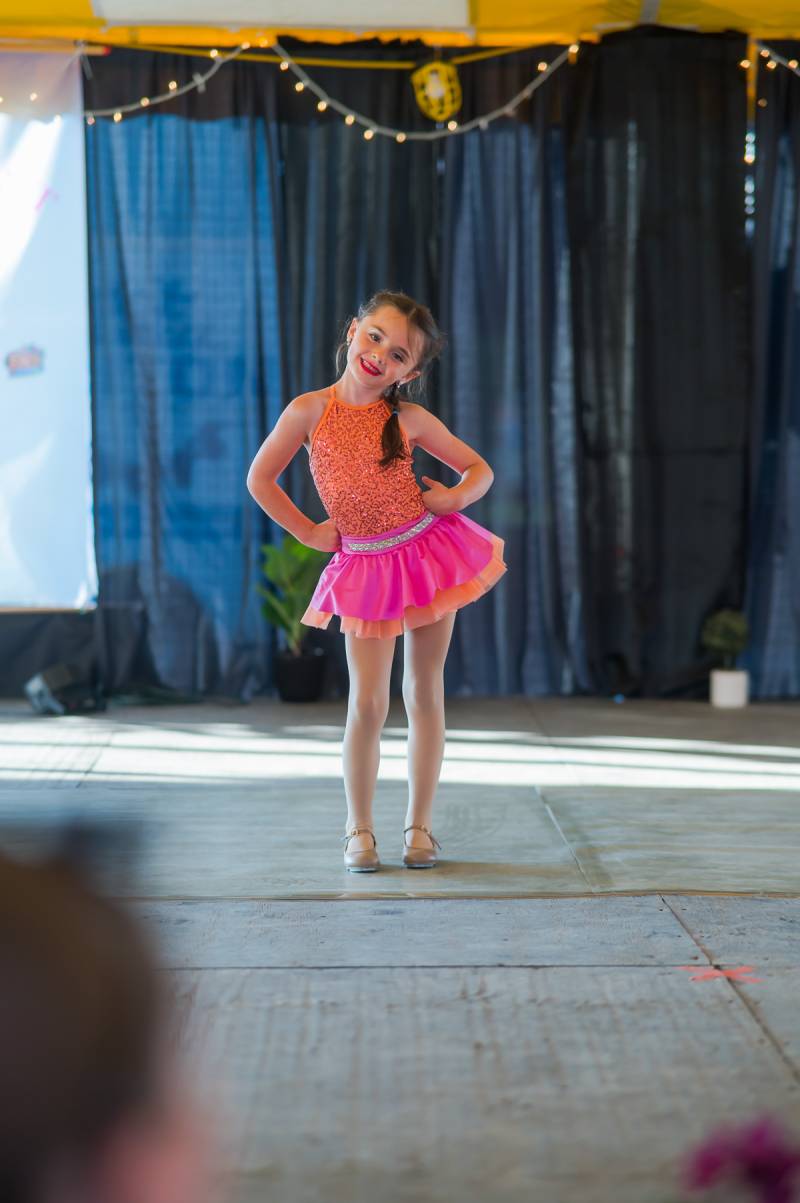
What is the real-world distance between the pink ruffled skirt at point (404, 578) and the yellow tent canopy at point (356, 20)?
3.22 m

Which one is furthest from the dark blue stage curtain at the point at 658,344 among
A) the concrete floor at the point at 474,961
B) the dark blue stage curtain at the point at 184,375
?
the concrete floor at the point at 474,961

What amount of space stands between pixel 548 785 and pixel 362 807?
1099 millimetres

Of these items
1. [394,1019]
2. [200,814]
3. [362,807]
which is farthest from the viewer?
[200,814]

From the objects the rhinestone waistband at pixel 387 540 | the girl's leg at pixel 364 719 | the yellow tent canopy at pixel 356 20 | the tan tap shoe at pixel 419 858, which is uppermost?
the yellow tent canopy at pixel 356 20

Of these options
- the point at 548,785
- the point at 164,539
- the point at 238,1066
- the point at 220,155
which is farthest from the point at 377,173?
the point at 238,1066

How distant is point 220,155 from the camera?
5.84m

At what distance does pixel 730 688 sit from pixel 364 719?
3.26 meters

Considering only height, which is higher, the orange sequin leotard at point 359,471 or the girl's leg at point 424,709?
the orange sequin leotard at point 359,471


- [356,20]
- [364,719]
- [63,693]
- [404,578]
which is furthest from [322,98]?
[364,719]

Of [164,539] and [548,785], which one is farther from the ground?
[164,539]

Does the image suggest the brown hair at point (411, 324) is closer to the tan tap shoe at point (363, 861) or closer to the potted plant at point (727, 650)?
the tan tap shoe at point (363, 861)

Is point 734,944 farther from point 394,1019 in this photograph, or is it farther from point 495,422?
point 495,422

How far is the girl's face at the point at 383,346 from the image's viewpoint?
2.80 metres

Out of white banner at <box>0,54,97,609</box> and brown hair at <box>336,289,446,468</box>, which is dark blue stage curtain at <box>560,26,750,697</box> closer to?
white banner at <box>0,54,97,609</box>
